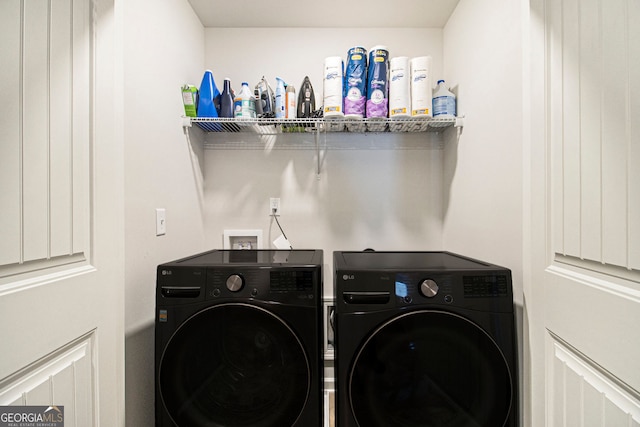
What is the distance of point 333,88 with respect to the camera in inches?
55.6

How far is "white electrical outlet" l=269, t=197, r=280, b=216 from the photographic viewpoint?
177 centimetres

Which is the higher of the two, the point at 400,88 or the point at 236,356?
the point at 400,88

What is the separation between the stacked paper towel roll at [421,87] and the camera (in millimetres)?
1406

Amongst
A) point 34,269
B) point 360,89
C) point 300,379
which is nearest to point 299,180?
point 360,89

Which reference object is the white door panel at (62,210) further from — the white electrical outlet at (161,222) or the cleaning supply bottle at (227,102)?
the cleaning supply bottle at (227,102)

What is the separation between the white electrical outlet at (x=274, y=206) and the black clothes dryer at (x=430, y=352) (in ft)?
3.11

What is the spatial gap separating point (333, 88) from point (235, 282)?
1.09m

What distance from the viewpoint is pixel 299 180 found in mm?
1781

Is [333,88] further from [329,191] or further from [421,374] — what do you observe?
[421,374]

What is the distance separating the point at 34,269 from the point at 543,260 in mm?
1545

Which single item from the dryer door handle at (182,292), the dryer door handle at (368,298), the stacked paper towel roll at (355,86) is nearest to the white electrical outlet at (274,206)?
the stacked paper towel roll at (355,86)

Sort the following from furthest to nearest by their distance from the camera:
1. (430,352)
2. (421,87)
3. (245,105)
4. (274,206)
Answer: (274,206) < (245,105) < (421,87) < (430,352)

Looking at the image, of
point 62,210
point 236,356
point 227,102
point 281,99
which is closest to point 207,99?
point 227,102

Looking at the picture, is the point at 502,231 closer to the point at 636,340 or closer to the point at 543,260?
the point at 543,260
